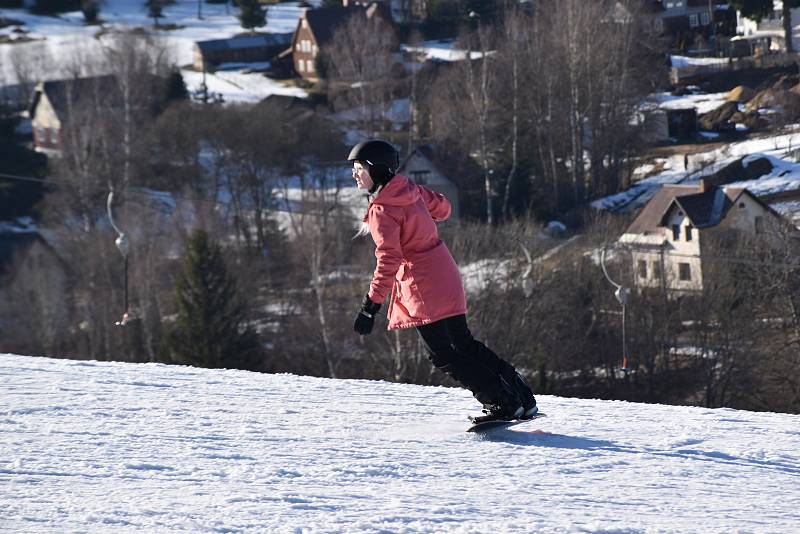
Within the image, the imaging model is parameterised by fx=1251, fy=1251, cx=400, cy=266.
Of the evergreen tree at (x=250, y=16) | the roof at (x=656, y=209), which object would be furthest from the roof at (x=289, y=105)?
the roof at (x=656, y=209)

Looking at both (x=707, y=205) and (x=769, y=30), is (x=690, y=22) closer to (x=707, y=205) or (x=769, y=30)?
(x=769, y=30)

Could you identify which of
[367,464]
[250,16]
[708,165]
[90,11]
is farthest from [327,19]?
[367,464]

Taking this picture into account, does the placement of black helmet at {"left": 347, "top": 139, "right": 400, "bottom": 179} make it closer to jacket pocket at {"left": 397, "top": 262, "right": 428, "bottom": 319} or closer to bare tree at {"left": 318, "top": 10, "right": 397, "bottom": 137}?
jacket pocket at {"left": 397, "top": 262, "right": 428, "bottom": 319}

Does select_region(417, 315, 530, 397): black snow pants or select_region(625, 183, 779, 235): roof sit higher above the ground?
select_region(417, 315, 530, 397): black snow pants

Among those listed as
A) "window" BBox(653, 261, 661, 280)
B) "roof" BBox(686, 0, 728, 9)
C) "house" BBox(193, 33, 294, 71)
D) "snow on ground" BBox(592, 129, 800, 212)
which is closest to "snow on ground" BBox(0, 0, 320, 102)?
"house" BBox(193, 33, 294, 71)

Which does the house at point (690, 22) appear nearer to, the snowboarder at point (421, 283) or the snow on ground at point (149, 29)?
the snow on ground at point (149, 29)

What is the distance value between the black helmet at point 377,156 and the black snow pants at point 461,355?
631mm

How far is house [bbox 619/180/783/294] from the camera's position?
2639cm

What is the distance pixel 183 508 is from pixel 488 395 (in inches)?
59.6

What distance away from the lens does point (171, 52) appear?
5181 centimetres

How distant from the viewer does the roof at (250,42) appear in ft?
169

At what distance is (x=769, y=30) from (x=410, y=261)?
128ft

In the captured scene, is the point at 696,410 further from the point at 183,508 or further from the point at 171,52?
the point at 171,52

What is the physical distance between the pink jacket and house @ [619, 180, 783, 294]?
70.4ft
